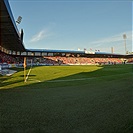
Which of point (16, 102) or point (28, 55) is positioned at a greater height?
point (28, 55)

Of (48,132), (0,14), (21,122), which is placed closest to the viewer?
(48,132)

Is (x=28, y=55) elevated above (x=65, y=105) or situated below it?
above

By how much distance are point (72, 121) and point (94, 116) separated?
0.85 metres

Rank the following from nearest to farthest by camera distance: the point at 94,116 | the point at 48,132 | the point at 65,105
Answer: the point at 48,132
the point at 94,116
the point at 65,105

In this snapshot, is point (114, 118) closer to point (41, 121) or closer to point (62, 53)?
point (41, 121)

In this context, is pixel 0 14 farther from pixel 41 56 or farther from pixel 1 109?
pixel 41 56

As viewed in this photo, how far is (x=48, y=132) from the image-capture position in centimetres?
415

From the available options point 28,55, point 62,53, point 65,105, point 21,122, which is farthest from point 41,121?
point 62,53

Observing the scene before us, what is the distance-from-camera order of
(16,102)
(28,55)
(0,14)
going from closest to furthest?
(16,102), (0,14), (28,55)

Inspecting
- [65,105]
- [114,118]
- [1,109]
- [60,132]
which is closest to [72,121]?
[60,132]

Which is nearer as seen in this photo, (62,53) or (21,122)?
(21,122)

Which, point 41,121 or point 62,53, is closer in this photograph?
point 41,121

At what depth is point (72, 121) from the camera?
16.1 feet

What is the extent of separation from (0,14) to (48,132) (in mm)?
16949
